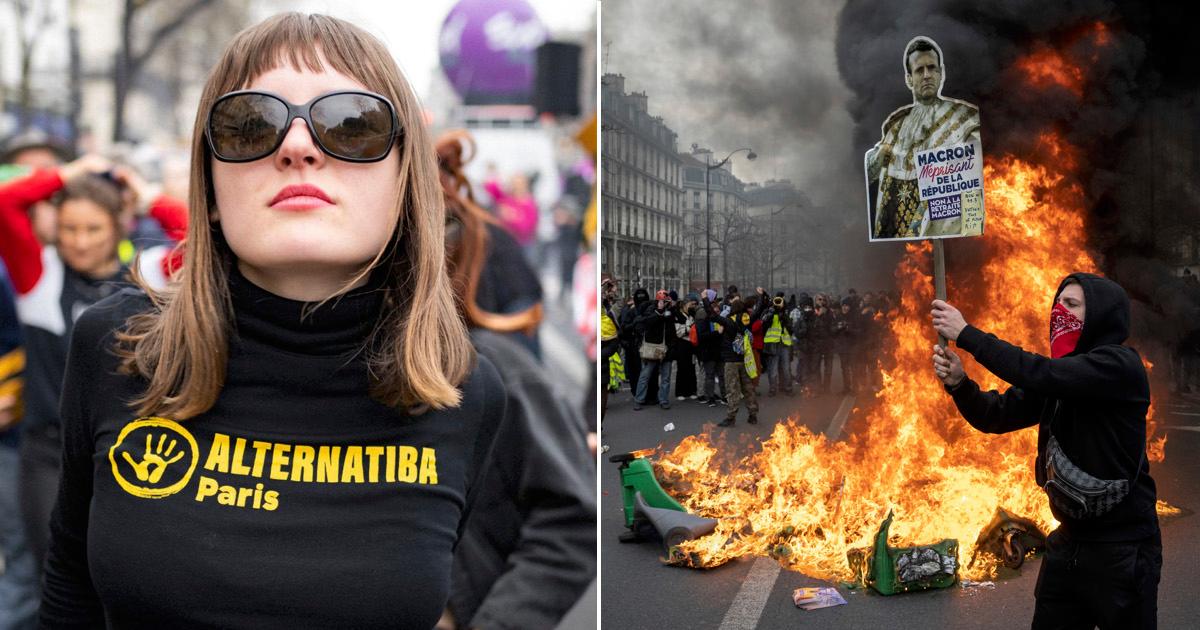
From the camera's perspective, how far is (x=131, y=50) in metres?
2.42

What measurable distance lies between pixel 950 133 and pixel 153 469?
306 centimetres

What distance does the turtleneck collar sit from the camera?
67.9 inches

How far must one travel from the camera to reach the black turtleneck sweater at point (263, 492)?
1.56 meters

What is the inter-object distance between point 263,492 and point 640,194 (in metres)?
2.30

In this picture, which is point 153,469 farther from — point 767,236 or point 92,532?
point 767,236

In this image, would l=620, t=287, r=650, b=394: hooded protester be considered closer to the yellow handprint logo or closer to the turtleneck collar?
the turtleneck collar

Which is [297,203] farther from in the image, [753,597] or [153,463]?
[753,597]

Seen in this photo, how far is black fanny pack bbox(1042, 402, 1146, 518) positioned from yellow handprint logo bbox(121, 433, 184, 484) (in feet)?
8.21

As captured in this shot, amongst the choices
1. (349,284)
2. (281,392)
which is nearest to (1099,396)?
(349,284)

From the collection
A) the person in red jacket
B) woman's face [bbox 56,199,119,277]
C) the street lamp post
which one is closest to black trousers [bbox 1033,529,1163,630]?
the street lamp post

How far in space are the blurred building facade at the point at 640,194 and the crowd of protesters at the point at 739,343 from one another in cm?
9

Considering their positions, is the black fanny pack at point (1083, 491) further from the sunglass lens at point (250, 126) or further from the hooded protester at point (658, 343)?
the sunglass lens at point (250, 126)

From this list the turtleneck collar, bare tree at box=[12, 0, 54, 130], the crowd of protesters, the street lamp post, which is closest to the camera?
the turtleneck collar

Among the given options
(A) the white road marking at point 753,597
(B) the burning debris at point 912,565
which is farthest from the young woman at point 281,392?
(B) the burning debris at point 912,565
